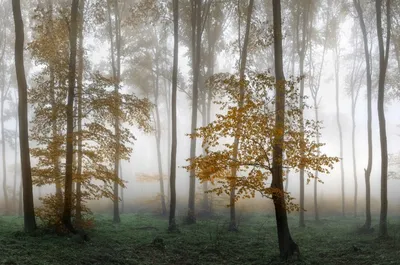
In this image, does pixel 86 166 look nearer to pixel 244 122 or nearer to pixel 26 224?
pixel 26 224

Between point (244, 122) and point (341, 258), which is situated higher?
point (244, 122)

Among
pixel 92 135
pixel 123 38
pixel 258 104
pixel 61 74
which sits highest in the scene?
pixel 123 38

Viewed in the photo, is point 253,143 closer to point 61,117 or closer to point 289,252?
point 289,252

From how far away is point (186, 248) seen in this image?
1147 centimetres

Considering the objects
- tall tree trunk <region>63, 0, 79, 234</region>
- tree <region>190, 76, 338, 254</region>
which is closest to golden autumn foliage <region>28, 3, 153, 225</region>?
tall tree trunk <region>63, 0, 79, 234</region>

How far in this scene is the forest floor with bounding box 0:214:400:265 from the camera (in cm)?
880

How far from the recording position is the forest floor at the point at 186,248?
8797mm

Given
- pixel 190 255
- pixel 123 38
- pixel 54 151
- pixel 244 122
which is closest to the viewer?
pixel 244 122

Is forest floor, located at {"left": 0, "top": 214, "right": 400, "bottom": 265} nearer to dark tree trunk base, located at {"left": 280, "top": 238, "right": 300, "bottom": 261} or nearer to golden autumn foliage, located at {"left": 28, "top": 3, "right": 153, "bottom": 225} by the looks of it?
dark tree trunk base, located at {"left": 280, "top": 238, "right": 300, "bottom": 261}

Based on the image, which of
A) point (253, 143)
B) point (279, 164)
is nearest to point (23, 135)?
point (253, 143)

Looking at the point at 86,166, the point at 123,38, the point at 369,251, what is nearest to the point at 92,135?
the point at 86,166

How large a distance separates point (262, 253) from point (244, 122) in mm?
5288

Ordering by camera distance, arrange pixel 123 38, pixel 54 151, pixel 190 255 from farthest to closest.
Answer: pixel 123 38 → pixel 190 255 → pixel 54 151

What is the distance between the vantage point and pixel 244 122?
873cm
